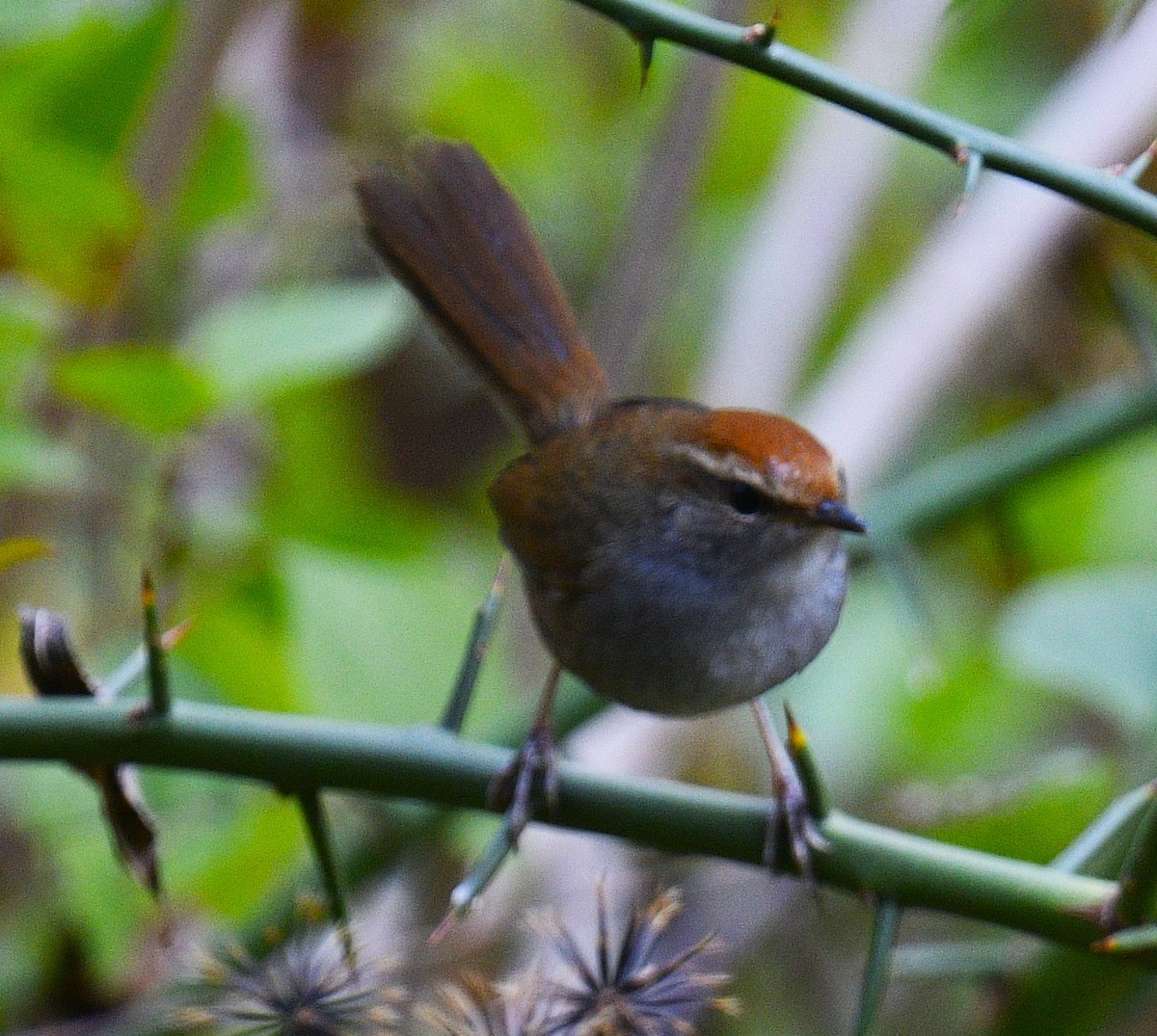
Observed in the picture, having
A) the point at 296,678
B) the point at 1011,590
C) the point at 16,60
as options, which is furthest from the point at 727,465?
the point at 1011,590

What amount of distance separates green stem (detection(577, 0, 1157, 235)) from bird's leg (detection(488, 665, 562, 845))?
720 mm

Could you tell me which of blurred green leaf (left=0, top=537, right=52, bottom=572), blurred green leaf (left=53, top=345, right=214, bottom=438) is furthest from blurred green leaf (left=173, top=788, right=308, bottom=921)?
blurred green leaf (left=0, top=537, right=52, bottom=572)

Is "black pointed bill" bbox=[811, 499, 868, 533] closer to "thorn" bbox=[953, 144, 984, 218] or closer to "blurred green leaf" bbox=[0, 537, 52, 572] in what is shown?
"thorn" bbox=[953, 144, 984, 218]

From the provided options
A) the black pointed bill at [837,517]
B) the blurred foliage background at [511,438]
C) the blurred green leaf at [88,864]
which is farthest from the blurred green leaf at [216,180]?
the black pointed bill at [837,517]

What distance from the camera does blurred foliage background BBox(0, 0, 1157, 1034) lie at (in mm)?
2506

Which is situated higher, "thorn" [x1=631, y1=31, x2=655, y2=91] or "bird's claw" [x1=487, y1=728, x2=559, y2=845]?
"thorn" [x1=631, y1=31, x2=655, y2=91]

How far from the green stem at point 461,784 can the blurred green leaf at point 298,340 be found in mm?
1067

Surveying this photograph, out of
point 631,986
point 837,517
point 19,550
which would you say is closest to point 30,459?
point 19,550

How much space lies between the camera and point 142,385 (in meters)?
2.44

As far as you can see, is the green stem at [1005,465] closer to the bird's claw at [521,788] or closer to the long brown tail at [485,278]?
the long brown tail at [485,278]

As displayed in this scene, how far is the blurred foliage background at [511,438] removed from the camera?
251 cm

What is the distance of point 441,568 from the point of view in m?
3.29

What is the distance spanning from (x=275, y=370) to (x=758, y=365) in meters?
1.54

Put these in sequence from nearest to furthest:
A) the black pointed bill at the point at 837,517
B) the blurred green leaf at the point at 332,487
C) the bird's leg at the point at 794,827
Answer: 1. the bird's leg at the point at 794,827
2. the black pointed bill at the point at 837,517
3. the blurred green leaf at the point at 332,487
